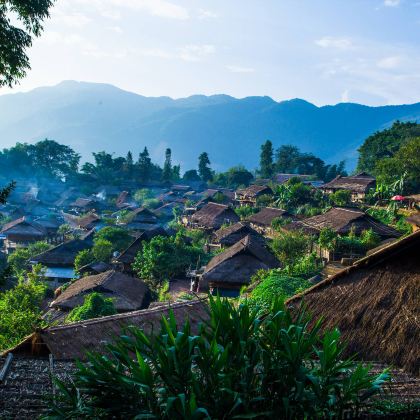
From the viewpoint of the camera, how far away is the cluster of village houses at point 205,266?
618 cm

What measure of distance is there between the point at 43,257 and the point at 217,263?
39.9ft

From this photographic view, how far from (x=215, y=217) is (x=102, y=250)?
37.8 ft

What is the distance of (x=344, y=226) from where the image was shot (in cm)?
2527

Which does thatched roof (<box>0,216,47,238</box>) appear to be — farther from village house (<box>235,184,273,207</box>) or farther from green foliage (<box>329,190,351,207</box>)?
green foliage (<box>329,190,351,207</box>)

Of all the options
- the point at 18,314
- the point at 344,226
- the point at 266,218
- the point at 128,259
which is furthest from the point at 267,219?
the point at 18,314

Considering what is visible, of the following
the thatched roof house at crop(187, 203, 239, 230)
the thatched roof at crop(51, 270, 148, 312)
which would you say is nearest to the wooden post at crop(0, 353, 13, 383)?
the thatched roof at crop(51, 270, 148, 312)

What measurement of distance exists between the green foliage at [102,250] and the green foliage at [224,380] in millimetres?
24104

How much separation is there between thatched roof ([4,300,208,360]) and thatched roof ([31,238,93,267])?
58.7 ft

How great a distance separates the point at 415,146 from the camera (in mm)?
33188

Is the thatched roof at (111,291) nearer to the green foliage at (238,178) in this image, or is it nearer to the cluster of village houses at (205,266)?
the cluster of village houses at (205,266)

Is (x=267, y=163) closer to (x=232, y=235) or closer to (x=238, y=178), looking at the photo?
(x=238, y=178)

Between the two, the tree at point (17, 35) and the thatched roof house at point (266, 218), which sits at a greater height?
the tree at point (17, 35)

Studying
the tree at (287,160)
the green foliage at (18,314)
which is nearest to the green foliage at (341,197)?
the green foliage at (18,314)

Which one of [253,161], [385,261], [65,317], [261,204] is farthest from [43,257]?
[253,161]
